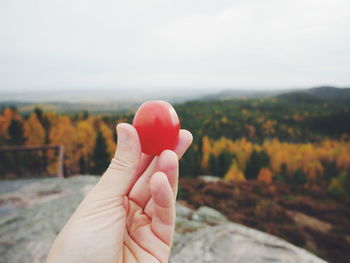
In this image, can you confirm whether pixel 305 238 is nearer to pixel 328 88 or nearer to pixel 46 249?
pixel 46 249

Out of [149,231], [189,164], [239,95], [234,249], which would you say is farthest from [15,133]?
[239,95]

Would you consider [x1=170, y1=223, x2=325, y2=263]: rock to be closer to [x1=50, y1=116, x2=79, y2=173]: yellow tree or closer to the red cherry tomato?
the red cherry tomato

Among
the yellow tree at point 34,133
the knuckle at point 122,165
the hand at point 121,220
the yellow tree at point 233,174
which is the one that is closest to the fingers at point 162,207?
the hand at point 121,220

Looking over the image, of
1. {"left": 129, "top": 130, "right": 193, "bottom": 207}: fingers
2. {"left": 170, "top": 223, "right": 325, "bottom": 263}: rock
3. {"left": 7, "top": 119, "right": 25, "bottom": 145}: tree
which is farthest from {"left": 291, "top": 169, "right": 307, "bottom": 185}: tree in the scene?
{"left": 129, "top": 130, "right": 193, "bottom": 207}: fingers

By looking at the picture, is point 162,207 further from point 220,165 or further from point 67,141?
point 220,165

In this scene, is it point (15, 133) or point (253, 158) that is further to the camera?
point (253, 158)

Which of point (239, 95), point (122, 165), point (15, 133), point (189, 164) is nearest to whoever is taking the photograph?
point (122, 165)

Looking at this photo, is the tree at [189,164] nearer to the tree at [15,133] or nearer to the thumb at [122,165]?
the tree at [15,133]

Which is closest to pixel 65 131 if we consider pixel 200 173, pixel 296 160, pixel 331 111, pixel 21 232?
pixel 200 173
